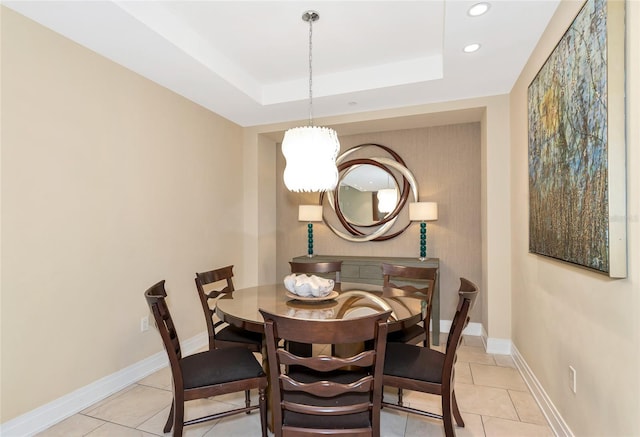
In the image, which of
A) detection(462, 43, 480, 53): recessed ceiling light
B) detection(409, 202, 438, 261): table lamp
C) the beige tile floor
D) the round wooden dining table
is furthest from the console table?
detection(462, 43, 480, 53): recessed ceiling light

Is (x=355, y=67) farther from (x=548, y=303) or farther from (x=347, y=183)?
(x=548, y=303)

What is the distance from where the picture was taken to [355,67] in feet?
10.3

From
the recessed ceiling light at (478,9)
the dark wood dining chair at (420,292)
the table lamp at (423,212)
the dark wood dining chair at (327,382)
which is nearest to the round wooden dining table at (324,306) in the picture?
the dark wood dining chair at (420,292)

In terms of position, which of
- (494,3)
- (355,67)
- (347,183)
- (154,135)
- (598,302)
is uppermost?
(355,67)

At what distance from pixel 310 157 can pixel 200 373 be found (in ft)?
4.89

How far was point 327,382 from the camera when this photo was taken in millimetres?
1343

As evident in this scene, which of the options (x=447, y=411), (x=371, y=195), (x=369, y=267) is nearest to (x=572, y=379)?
(x=447, y=411)

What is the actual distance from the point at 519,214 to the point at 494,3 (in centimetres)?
167

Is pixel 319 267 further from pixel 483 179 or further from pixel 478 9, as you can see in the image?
pixel 478 9

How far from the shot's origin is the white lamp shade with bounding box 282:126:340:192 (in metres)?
2.32

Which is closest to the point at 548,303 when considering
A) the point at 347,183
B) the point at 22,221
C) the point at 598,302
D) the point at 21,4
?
the point at 598,302

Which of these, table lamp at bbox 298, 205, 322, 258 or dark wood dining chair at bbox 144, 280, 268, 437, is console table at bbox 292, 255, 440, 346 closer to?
table lamp at bbox 298, 205, 322, 258

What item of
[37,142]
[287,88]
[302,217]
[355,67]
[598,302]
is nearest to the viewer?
[598,302]

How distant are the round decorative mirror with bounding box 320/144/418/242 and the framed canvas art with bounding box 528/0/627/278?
1874 mm
